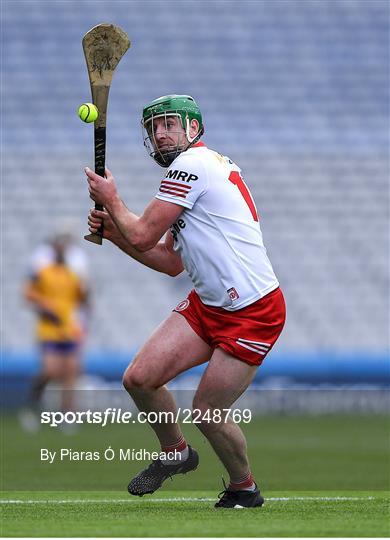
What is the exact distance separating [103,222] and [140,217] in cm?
41

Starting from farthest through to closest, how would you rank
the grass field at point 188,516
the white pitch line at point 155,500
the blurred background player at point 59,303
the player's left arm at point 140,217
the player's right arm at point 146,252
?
the blurred background player at point 59,303, the white pitch line at point 155,500, the player's right arm at point 146,252, the player's left arm at point 140,217, the grass field at point 188,516

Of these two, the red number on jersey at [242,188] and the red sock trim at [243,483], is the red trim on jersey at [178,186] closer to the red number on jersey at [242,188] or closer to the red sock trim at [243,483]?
the red number on jersey at [242,188]

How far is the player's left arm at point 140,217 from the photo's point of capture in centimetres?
606

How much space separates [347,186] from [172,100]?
14.3 metres

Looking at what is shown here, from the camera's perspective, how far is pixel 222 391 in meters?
6.11

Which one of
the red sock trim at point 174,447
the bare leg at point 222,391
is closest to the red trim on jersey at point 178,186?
the bare leg at point 222,391

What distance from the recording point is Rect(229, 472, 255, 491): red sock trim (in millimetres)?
6344

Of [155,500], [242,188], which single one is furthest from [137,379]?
[155,500]

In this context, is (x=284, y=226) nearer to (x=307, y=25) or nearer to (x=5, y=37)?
(x=307, y=25)

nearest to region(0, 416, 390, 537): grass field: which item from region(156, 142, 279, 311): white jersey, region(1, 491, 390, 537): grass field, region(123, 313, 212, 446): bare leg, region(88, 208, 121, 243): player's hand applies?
region(1, 491, 390, 537): grass field

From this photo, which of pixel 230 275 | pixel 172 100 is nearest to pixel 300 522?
pixel 230 275

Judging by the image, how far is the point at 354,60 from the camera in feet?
71.3

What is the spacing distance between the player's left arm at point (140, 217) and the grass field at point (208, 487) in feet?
4.46

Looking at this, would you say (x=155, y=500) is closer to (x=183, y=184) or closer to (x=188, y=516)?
(x=188, y=516)
